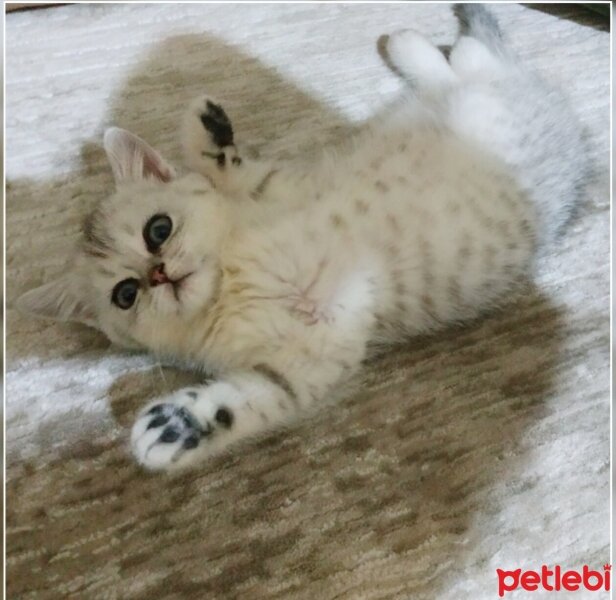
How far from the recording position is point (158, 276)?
1021 millimetres

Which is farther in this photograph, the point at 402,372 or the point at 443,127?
the point at 443,127

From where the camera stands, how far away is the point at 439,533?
3.22 feet

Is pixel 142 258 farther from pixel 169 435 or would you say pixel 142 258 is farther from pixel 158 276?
pixel 169 435

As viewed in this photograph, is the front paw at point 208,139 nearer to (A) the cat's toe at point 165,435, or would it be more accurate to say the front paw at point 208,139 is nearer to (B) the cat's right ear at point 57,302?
(B) the cat's right ear at point 57,302

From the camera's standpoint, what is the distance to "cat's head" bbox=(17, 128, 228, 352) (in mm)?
1026

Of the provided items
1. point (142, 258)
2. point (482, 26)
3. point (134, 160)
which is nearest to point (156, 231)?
point (142, 258)

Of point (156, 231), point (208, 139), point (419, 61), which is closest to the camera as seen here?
point (156, 231)

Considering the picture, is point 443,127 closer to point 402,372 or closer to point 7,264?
point 402,372

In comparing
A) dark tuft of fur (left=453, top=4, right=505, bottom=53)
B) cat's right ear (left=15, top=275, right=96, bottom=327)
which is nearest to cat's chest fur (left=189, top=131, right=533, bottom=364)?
cat's right ear (left=15, top=275, right=96, bottom=327)

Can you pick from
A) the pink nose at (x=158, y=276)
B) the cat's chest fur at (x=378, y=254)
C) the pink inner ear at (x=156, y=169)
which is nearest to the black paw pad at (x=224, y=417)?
the cat's chest fur at (x=378, y=254)

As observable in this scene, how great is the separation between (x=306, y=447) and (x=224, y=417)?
0.50 feet

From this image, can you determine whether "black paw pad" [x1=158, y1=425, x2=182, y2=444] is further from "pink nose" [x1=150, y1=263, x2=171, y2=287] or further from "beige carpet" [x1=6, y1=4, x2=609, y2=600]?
"pink nose" [x1=150, y1=263, x2=171, y2=287]

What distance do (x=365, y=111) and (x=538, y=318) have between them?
576mm

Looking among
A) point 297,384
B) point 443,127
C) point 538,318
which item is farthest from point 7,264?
point 538,318
